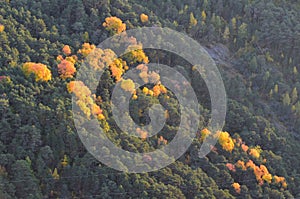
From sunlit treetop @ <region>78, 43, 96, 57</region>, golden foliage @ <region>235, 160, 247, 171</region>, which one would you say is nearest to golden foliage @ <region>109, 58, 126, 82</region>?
sunlit treetop @ <region>78, 43, 96, 57</region>

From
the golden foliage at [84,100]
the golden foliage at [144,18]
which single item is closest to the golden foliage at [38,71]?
the golden foliage at [84,100]

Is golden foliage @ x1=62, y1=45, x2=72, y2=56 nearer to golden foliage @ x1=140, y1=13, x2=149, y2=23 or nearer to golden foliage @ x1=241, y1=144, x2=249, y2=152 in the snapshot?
golden foliage @ x1=140, y1=13, x2=149, y2=23

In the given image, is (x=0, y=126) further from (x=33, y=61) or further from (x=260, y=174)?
(x=260, y=174)

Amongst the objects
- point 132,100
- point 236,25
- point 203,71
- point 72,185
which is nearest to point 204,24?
point 236,25

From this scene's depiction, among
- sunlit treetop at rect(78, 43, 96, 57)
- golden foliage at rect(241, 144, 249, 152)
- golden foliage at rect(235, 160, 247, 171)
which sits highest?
sunlit treetop at rect(78, 43, 96, 57)

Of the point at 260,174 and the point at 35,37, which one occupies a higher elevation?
the point at 35,37

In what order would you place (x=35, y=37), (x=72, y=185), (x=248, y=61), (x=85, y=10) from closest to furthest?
(x=72, y=185) → (x=35, y=37) → (x=85, y=10) → (x=248, y=61)
